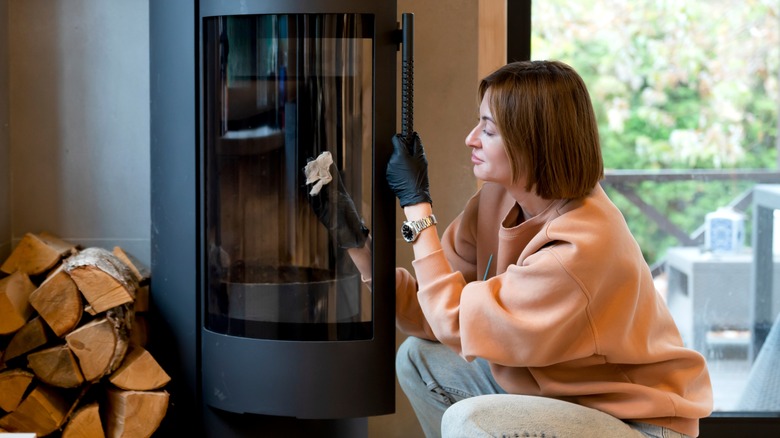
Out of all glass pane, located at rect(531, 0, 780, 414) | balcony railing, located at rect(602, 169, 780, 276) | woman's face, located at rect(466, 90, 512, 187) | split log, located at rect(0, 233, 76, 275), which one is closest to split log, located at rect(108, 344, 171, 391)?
split log, located at rect(0, 233, 76, 275)

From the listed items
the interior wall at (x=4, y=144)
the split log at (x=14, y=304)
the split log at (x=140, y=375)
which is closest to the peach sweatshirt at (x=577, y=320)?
the split log at (x=140, y=375)

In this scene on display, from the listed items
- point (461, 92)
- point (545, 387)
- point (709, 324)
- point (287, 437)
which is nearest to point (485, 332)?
point (545, 387)

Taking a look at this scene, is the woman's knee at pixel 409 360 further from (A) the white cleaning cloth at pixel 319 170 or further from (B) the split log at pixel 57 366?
(B) the split log at pixel 57 366

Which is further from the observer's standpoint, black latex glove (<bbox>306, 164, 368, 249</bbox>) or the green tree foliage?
the green tree foliage

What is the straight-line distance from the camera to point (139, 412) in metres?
2.06

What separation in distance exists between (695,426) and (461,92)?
0.98 metres

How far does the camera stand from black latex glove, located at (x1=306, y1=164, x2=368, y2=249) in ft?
6.33

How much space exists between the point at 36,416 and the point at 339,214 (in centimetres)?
76

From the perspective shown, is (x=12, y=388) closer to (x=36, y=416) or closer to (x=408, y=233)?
(x=36, y=416)

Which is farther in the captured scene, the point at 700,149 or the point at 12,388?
the point at 700,149

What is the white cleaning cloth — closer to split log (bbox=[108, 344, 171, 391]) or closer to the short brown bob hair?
the short brown bob hair

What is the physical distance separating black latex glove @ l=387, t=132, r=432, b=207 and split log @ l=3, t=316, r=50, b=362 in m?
0.79

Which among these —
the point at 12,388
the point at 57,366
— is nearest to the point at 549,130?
the point at 57,366

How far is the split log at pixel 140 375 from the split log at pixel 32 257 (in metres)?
0.31
